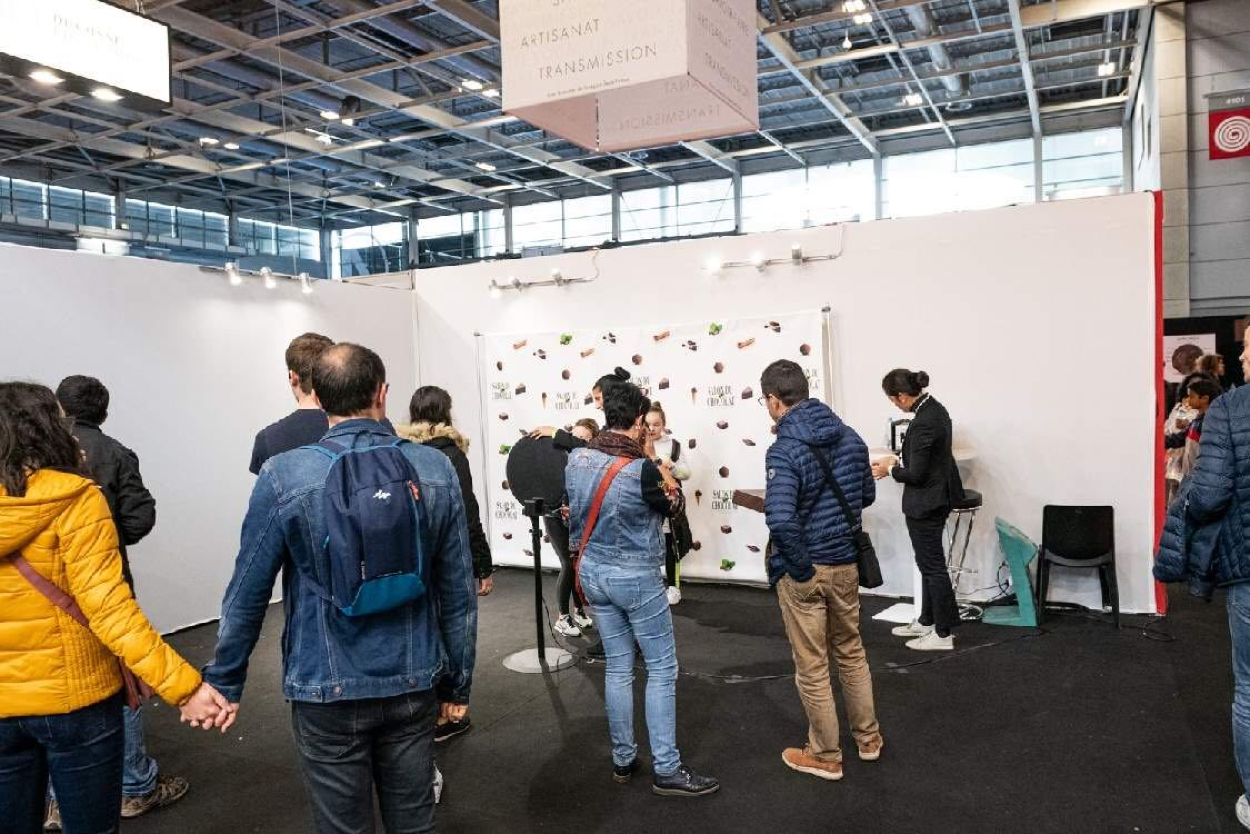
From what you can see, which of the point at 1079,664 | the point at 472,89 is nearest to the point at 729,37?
the point at 1079,664

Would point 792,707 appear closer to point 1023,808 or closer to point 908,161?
point 1023,808

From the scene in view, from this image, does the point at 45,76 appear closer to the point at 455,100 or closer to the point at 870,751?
the point at 870,751

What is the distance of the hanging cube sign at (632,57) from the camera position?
276cm

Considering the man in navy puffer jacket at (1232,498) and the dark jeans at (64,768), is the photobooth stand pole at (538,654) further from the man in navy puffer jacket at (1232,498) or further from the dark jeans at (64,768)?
the man in navy puffer jacket at (1232,498)

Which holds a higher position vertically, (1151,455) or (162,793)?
(1151,455)

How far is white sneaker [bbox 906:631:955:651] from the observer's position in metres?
4.61

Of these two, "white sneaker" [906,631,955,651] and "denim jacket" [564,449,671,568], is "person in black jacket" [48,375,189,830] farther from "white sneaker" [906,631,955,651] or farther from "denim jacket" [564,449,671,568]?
"white sneaker" [906,631,955,651]

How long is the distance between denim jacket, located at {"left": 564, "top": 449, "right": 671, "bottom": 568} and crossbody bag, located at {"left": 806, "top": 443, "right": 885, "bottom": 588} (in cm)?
55

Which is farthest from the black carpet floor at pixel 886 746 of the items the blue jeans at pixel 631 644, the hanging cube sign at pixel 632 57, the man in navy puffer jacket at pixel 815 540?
the hanging cube sign at pixel 632 57

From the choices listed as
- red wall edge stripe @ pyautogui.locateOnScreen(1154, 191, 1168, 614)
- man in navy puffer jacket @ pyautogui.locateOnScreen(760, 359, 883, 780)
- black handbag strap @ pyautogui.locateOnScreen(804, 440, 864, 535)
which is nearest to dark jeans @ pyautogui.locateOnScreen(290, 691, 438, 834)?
man in navy puffer jacket @ pyautogui.locateOnScreen(760, 359, 883, 780)

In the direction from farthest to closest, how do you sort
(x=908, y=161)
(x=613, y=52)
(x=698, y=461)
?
1. (x=908, y=161)
2. (x=698, y=461)
3. (x=613, y=52)

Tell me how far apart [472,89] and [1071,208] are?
278 inches

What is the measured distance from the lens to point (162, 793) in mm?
3193

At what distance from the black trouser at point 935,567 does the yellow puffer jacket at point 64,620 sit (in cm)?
370
